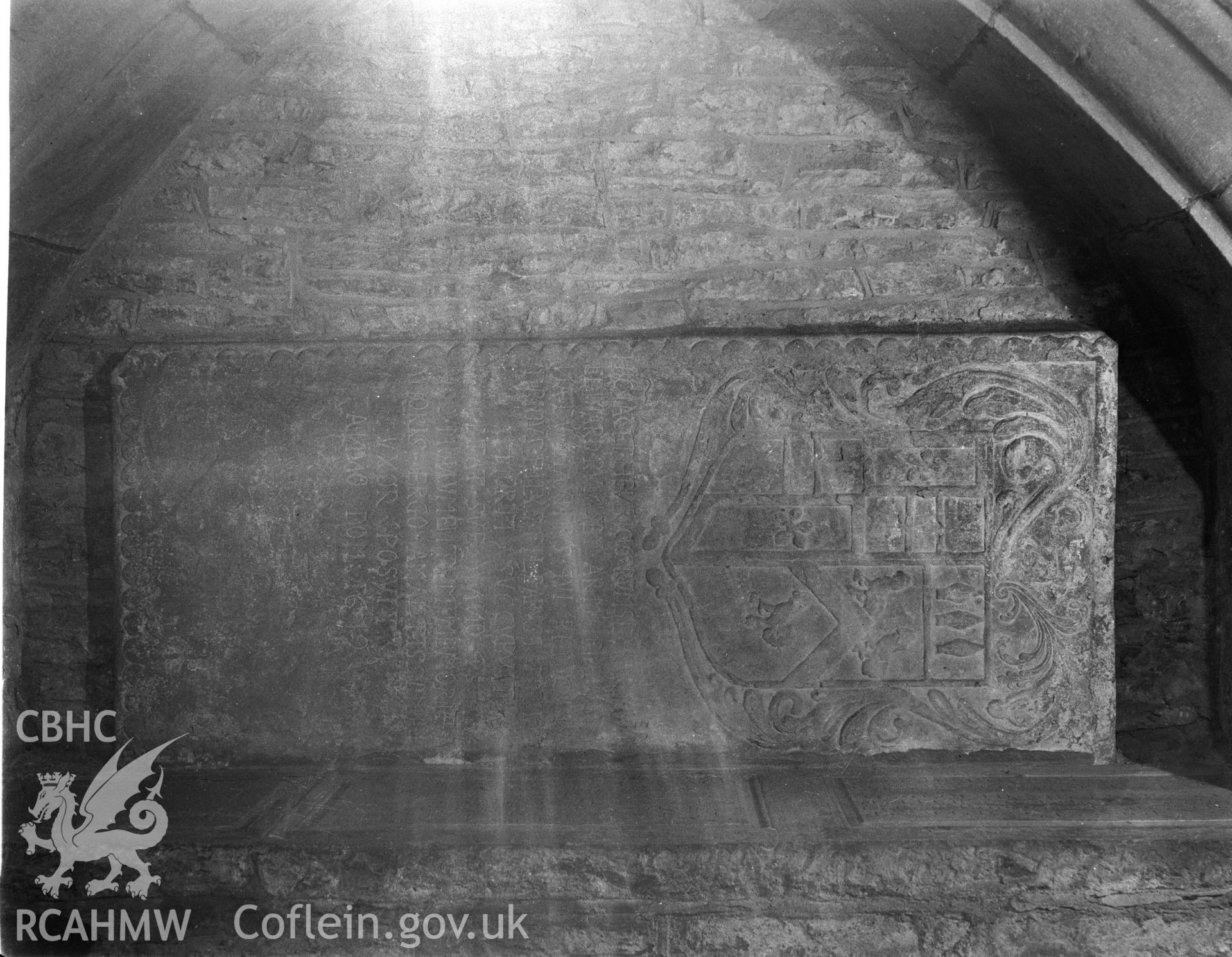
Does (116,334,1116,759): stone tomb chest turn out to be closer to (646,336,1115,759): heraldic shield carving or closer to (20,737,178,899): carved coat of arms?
(646,336,1115,759): heraldic shield carving

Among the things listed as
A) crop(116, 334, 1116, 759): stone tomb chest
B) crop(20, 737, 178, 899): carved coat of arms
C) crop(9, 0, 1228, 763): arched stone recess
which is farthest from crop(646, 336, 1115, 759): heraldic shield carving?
crop(20, 737, 178, 899): carved coat of arms

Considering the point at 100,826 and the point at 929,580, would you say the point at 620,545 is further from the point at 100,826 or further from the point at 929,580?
the point at 100,826

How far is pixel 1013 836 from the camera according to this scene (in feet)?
8.09

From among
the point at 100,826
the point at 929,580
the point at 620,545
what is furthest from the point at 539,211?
the point at 100,826

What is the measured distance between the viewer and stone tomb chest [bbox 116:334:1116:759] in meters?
2.89

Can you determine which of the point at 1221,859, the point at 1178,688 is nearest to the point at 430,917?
the point at 1221,859

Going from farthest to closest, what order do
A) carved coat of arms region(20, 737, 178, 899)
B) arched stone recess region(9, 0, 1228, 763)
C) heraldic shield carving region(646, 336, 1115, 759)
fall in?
arched stone recess region(9, 0, 1228, 763), heraldic shield carving region(646, 336, 1115, 759), carved coat of arms region(20, 737, 178, 899)

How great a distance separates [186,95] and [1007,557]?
122 inches

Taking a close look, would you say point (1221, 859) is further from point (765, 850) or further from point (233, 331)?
point (233, 331)

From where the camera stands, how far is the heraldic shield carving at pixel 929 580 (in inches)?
113

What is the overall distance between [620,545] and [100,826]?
68.5 inches

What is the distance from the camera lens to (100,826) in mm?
2553

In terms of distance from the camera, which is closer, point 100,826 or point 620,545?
point 100,826

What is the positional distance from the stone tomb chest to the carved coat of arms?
0.82 feet
